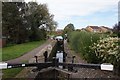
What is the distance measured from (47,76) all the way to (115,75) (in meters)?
7.44

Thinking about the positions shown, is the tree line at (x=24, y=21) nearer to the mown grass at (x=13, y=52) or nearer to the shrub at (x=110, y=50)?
the mown grass at (x=13, y=52)

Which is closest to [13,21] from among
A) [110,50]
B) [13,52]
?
[13,52]

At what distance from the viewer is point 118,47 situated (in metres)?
10.9

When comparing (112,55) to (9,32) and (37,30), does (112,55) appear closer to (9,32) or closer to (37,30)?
(9,32)

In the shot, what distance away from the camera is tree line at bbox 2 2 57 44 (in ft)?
141

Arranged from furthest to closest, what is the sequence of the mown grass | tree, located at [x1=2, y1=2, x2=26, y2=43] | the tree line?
the tree line → tree, located at [x1=2, y1=2, x2=26, y2=43] → the mown grass

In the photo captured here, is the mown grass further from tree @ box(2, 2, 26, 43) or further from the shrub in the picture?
tree @ box(2, 2, 26, 43)

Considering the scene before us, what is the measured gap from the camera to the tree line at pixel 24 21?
141ft

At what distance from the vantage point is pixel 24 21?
48594 mm

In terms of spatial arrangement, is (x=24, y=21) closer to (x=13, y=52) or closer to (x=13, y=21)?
(x=13, y=21)

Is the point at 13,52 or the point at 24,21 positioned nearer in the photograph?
the point at 13,52

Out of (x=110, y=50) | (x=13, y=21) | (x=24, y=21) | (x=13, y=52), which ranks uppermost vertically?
(x=24, y=21)

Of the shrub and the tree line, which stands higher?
the tree line

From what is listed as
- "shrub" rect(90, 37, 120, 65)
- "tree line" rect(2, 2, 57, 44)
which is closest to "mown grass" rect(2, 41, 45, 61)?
"shrub" rect(90, 37, 120, 65)
